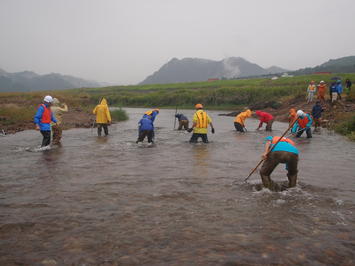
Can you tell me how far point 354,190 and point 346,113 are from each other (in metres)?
15.4

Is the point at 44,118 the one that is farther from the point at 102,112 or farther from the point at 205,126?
the point at 205,126

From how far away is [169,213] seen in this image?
518 centimetres

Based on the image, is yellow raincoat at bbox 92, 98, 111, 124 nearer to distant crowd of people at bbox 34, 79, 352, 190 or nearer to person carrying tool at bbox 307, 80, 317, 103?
distant crowd of people at bbox 34, 79, 352, 190

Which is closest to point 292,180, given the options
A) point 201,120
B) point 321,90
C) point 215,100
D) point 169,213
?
point 169,213

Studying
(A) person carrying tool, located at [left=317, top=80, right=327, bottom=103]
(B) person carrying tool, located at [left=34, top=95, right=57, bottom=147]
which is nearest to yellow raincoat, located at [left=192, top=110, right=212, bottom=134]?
(B) person carrying tool, located at [left=34, top=95, right=57, bottom=147]

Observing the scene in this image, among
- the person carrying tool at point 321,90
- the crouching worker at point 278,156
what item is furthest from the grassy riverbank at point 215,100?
the crouching worker at point 278,156

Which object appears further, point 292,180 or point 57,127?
point 57,127

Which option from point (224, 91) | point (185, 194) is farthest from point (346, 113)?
point (224, 91)

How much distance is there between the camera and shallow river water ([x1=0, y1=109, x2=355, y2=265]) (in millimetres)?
3863

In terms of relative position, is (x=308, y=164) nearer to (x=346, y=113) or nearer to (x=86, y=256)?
(x=86, y=256)

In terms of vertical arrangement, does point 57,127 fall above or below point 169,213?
above

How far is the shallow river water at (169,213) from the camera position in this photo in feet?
12.7

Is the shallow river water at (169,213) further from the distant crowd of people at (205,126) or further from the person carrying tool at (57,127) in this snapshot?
the person carrying tool at (57,127)

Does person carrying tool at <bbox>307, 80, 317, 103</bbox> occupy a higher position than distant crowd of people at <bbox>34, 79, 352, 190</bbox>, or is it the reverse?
person carrying tool at <bbox>307, 80, 317, 103</bbox>
